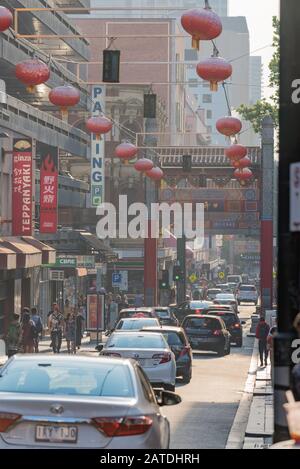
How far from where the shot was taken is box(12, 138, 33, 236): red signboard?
42.3 meters

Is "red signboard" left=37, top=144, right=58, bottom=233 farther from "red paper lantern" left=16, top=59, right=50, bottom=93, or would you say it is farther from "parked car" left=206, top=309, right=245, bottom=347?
"red paper lantern" left=16, top=59, right=50, bottom=93

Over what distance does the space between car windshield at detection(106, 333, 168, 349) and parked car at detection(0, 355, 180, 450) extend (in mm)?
13165

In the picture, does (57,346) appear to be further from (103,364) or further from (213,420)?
(103,364)

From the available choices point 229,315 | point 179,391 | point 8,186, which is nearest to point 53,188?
point 8,186

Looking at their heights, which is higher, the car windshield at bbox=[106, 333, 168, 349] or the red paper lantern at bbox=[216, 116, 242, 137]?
the red paper lantern at bbox=[216, 116, 242, 137]

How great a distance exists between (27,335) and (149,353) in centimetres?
1041

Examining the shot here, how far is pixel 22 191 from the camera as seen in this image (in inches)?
1663

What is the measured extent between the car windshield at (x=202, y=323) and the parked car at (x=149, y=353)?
16.1 m

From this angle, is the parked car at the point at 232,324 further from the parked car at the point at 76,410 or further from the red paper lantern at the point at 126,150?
the parked car at the point at 76,410

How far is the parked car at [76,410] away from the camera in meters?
10.1

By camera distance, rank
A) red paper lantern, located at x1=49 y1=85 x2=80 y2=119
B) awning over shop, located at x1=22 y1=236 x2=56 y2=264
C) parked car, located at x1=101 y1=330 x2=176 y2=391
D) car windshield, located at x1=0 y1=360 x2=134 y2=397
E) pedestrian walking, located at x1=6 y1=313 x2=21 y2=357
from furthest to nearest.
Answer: awning over shop, located at x1=22 y1=236 x2=56 y2=264 → pedestrian walking, located at x1=6 y1=313 x2=21 y2=357 → red paper lantern, located at x1=49 y1=85 x2=80 y2=119 → parked car, located at x1=101 y1=330 x2=176 y2=391 → car windshield, located at x1=0 y1=360 x2=134 y2=397

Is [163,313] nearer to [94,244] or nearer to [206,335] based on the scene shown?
[206,335]

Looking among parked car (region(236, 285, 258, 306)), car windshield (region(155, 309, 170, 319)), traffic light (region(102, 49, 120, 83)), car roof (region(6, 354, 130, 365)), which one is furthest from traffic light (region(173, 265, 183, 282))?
car roof (region(6, 354, 130, 365))

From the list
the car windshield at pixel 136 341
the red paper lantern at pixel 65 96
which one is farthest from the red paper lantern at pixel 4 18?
the car windshield at pixel 136 341
